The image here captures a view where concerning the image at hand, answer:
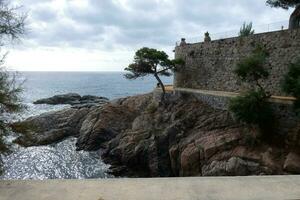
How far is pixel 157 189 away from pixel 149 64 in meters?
29.4

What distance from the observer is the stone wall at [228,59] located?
76.0ft

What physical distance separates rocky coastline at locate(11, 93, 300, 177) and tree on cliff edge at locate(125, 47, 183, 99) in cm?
261

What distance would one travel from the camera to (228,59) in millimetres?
28250

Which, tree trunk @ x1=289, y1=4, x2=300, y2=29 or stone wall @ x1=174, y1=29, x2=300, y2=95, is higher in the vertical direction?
tree trunk @ x1=289, y1=4, x2=300, y2=29

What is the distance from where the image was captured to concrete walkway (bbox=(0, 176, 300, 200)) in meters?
2.77

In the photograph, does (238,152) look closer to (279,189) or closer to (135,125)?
(135,125)

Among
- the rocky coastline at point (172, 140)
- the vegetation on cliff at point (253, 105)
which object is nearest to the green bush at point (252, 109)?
the vegetation on cliff at point (253, 105)

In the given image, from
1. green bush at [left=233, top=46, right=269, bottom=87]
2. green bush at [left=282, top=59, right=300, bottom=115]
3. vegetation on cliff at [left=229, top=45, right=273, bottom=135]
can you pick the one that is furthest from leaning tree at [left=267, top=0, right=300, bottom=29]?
vegetation on cliff at [left=229, top=45, right=273, bottom=135]

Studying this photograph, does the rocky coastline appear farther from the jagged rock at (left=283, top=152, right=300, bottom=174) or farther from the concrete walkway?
the concrete walkway

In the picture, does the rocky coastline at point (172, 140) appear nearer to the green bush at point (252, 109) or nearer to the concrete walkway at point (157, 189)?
the green bush at point (252, 109)

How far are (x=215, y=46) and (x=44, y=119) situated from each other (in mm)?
19525

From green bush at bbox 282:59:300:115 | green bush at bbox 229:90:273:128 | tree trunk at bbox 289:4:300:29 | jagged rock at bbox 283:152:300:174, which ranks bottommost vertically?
jagged rock at bbox 283:152:300:174

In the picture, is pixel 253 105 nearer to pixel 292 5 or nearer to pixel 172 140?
pixel 172 140

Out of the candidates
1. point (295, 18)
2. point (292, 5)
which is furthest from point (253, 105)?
point (292, 5)
